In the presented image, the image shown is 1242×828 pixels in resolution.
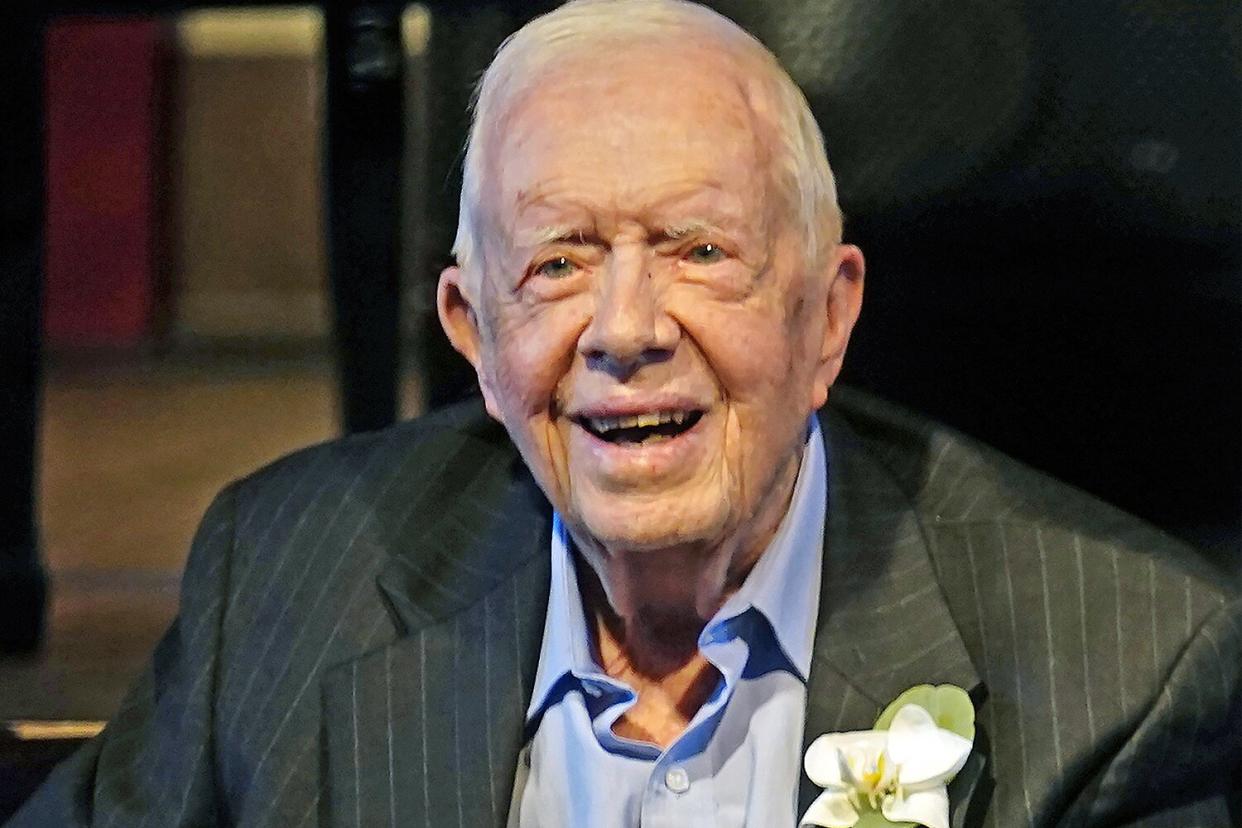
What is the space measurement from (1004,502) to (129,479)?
2037 mm

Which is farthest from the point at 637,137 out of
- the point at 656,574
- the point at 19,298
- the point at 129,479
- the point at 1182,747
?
the point at 129,479

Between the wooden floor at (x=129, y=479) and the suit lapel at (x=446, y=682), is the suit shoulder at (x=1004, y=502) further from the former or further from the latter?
the wooden floor at (x=129, y=479)

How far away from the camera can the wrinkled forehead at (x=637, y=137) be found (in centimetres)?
131

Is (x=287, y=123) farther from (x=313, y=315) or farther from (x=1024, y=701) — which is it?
(x=1024, y=701)

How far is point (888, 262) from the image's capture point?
1821mm

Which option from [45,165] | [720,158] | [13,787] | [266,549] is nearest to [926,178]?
[720,158]

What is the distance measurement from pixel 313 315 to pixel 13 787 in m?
3.22

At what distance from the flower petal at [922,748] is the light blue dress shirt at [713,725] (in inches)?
5.0

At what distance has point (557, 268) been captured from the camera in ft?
4.45

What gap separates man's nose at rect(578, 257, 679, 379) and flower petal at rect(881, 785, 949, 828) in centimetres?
40

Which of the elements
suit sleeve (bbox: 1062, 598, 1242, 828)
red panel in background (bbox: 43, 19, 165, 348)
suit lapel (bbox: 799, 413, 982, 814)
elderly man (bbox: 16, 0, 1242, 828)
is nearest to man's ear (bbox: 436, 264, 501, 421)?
elderly man (bbox: 16, 0, 1242, 828)

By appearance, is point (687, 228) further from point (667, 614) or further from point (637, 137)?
point (667, 614)

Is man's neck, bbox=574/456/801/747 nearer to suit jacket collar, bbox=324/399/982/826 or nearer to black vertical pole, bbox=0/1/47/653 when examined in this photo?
Answer: suit jacket collar, bbox=324/399/982/826

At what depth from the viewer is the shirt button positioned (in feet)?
4.59
